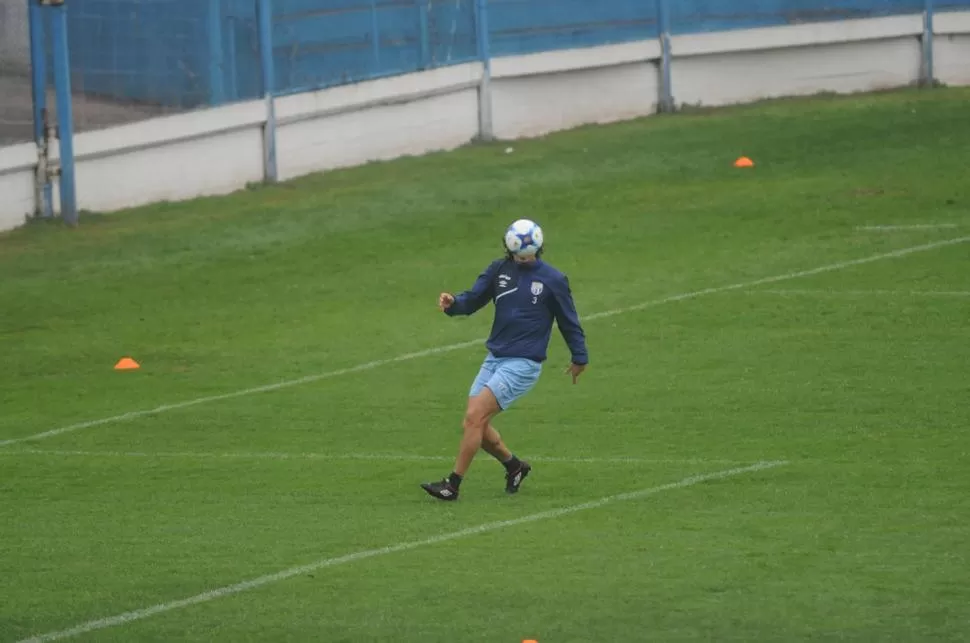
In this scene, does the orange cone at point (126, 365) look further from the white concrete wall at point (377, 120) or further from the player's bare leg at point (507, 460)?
the white concrete wall at point (377, 120)

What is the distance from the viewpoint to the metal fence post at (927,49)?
1305 inches

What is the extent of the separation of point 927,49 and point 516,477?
2205 centimetres

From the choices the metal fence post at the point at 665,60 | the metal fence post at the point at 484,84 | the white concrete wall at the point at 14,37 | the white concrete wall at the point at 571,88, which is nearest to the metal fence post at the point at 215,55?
the white concrete wall at the point at 14,37

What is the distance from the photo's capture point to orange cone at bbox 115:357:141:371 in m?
18.3

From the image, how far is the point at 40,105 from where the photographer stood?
23.9 meters

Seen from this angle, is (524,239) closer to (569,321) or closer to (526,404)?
(569,321)

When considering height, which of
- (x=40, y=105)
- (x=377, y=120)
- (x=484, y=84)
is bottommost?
(x=377, y=120)

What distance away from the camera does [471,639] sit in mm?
9836

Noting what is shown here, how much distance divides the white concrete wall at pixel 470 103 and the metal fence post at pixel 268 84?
11 cm

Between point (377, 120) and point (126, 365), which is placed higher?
point (377, 120)

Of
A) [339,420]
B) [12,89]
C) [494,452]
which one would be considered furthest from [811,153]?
[494,452]

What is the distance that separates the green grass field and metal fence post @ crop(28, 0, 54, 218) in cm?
45

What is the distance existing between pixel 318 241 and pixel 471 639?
14.1m

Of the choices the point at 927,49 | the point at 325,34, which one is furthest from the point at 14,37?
the point at 927,49
